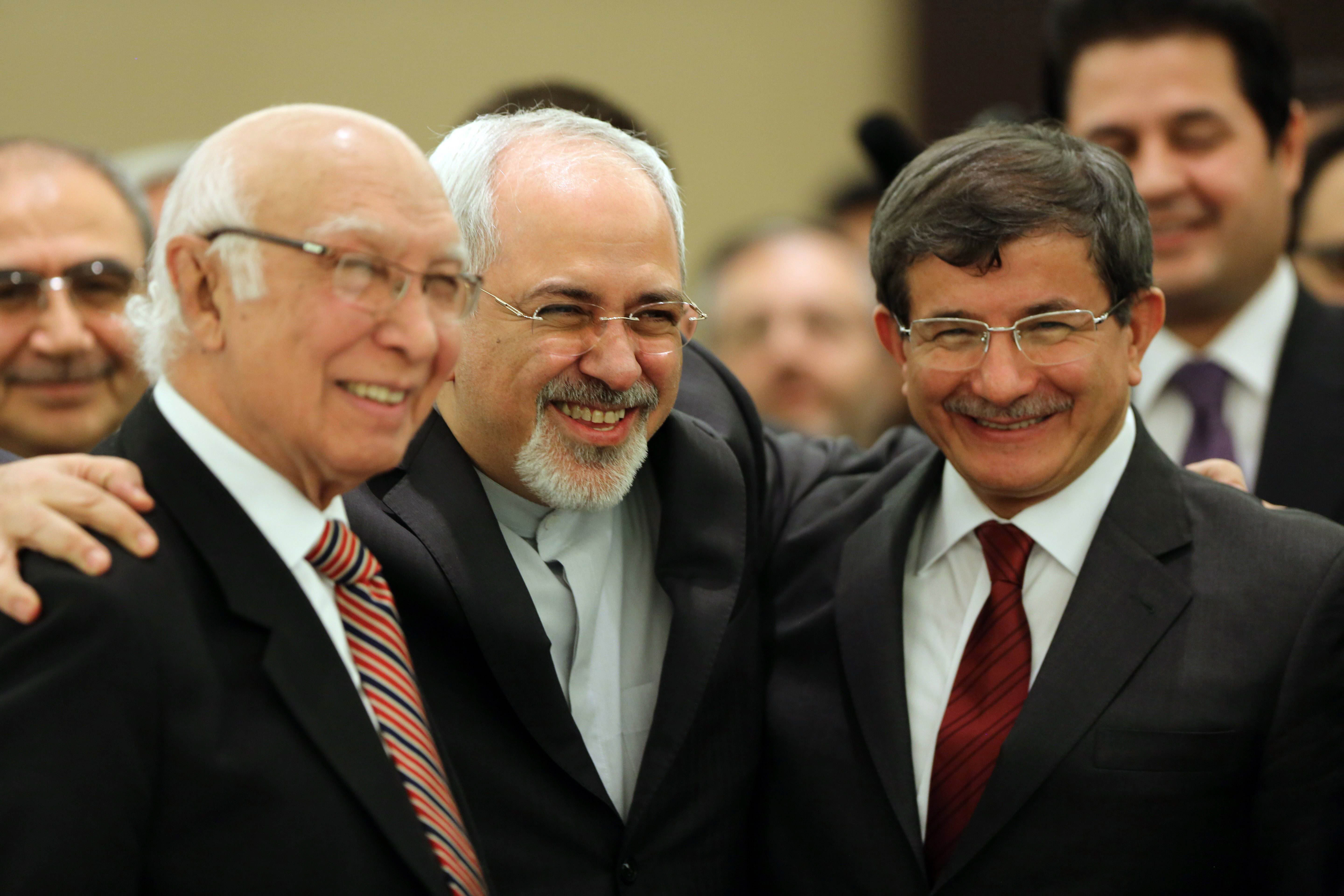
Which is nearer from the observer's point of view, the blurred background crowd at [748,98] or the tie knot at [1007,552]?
the tie knot at [1007,552]

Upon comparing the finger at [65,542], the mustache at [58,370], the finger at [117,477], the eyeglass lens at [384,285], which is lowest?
the mustache at [58,370]

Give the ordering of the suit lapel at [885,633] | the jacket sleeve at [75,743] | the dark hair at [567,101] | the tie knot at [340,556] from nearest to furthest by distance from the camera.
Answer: the jacket sleeve at [75,743]
the tie knot at [340,556]
the suit lapel at [885,633]
the dark hair at [567,101]

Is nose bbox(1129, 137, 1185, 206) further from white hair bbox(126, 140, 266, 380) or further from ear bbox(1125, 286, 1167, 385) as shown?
white hair bbox(126, 140, 266, 380)

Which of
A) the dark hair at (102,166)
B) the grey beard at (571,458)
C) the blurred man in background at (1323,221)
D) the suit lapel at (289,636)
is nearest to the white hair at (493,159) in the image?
the grey beard at (571,458)

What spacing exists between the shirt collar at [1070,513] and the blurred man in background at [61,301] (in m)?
1.73

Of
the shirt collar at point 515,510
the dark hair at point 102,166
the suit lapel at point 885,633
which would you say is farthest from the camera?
the dark hair at point 102,166

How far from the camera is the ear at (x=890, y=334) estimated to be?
7.61ft

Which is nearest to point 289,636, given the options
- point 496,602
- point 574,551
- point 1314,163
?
point 496,602

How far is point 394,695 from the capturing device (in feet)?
5.45

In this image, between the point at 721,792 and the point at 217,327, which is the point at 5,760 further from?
the point at 721,792

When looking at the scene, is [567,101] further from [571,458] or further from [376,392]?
[376,392]

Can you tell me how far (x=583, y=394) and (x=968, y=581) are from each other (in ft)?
2.33

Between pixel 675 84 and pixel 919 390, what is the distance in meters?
4.35

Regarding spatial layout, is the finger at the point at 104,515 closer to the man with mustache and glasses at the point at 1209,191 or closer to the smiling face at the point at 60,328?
the smiling face at the point at 60,328
